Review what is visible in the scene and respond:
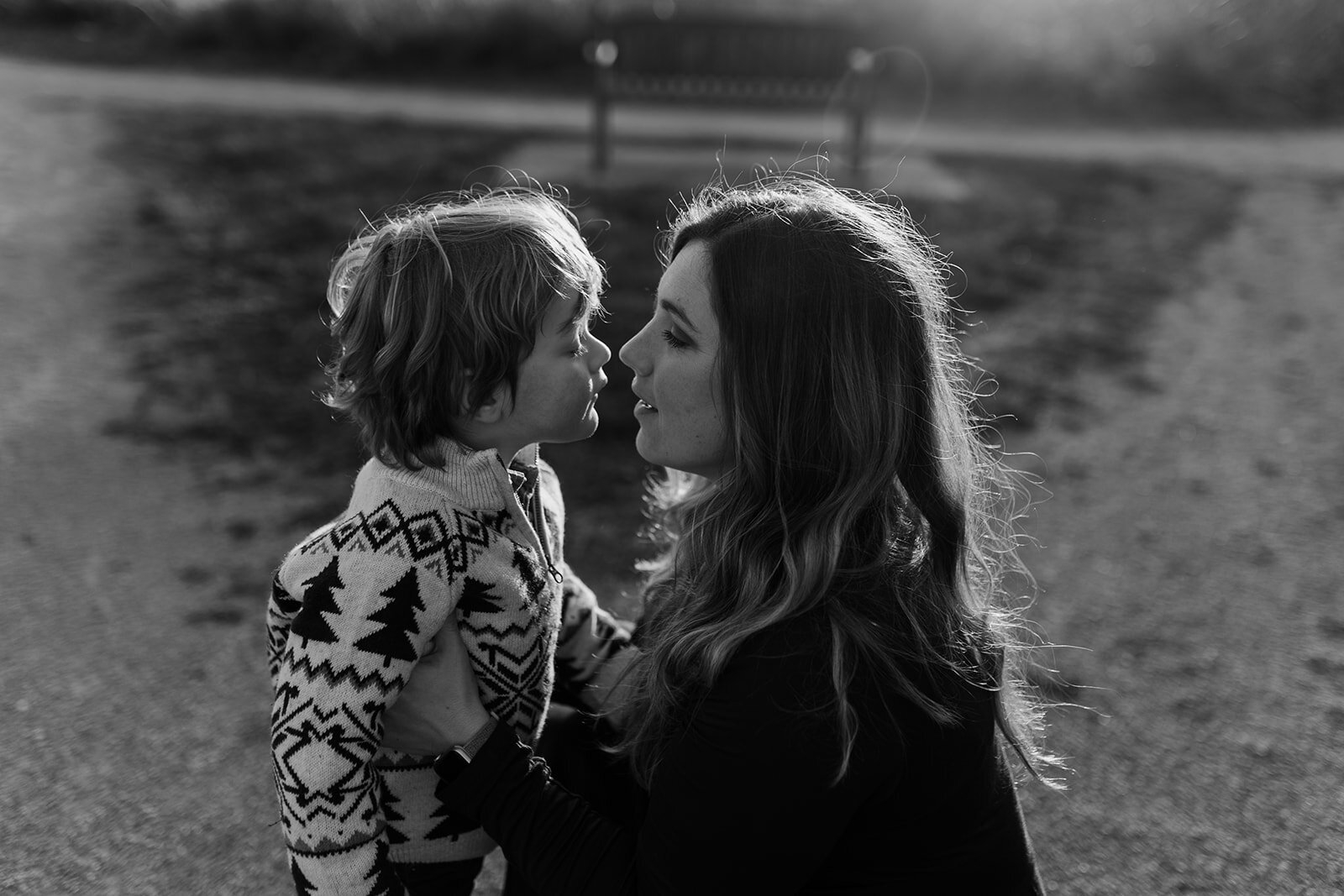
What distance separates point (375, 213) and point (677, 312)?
4.62m

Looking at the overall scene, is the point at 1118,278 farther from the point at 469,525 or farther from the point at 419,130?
the point at 469,525

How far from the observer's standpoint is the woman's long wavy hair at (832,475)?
1719 millimetres

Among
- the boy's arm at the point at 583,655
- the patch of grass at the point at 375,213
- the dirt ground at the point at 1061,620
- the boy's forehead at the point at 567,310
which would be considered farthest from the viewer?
the patch of grass at the point at 375,213

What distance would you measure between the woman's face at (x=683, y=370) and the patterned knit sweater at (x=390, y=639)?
277 millimetres

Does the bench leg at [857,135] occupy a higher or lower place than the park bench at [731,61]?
lower

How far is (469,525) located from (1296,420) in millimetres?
4300

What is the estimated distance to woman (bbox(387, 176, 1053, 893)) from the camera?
1.60 metres

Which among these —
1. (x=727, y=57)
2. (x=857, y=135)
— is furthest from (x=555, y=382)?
(x=727, y=57)

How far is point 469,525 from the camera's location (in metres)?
1.90

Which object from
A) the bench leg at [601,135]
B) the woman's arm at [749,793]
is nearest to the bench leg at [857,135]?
the bench leg at [601,135]

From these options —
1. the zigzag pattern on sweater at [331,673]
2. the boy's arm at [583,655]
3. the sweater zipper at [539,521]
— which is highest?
the sweater zipper at [539,521]

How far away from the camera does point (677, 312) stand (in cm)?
187

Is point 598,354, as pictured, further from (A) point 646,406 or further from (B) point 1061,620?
(B) point 1061,620

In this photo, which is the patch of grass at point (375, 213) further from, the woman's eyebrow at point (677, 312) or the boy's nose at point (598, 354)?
the woman's eyebrow at point (677, 312)
